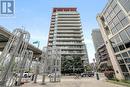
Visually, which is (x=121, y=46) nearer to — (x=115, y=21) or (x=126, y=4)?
(x=115, y=21)

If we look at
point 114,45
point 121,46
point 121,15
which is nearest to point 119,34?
point 121,46

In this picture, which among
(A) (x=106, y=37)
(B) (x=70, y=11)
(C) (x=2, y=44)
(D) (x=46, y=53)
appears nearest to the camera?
(D) (x=46, y=53)

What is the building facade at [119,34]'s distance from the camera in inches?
732

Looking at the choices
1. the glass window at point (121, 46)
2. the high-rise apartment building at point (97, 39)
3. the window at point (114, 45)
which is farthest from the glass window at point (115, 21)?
the high-rise apartment building at point (97, 39)

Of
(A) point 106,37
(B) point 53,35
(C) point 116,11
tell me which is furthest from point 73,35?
(C) point 116,11

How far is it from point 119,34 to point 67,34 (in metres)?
64.6

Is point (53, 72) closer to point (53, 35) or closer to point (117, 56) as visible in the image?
point (117, 56)

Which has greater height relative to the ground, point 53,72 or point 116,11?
point 116,11

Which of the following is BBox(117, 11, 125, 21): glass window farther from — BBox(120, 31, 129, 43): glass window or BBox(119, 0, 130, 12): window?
BBox(120, 31, 129, 43): glass window

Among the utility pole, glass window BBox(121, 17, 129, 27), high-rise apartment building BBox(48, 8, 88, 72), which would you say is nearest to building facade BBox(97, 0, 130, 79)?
glass window BBox(121, 17, 129, 27)

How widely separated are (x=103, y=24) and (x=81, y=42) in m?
55.5

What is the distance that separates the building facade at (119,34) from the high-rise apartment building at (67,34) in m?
52.3

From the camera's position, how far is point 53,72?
85.9 ft

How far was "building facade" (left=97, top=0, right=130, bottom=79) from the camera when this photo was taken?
A: 61.0 ft
